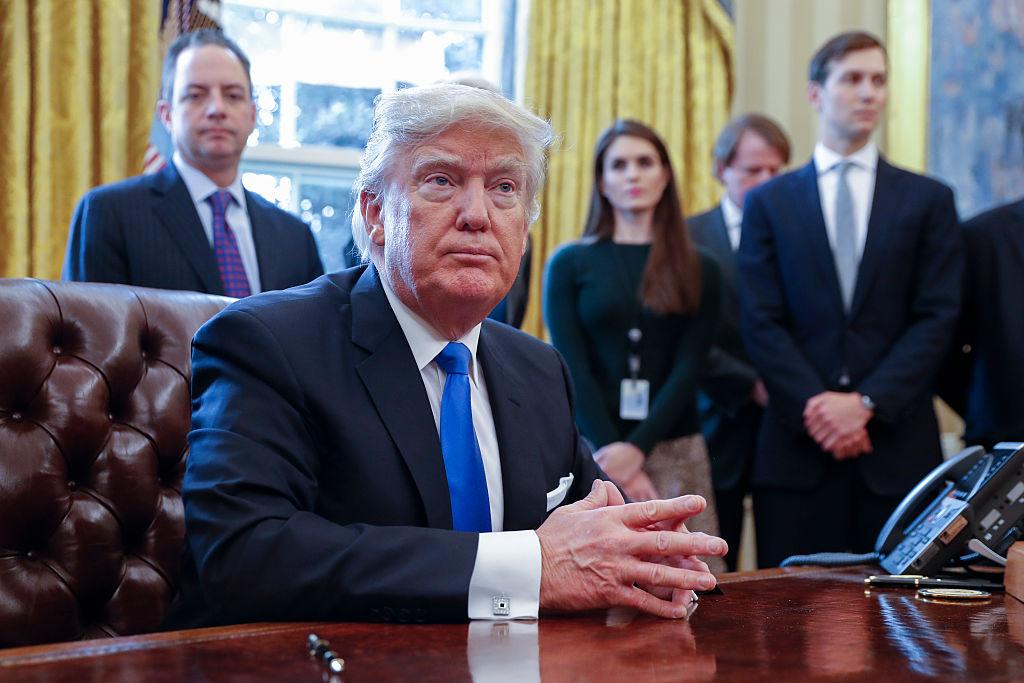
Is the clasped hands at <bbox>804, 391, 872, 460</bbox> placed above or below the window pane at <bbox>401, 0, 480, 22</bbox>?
below

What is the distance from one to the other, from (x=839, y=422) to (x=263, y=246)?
1.87 metres

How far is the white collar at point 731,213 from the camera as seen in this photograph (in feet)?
15.7

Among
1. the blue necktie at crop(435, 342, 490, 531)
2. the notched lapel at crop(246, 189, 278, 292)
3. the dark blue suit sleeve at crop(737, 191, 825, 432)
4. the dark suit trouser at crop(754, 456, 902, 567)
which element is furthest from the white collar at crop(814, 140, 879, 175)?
the blue necktie at crop(435, 342, 490, 531)

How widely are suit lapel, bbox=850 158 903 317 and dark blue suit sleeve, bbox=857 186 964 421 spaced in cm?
13

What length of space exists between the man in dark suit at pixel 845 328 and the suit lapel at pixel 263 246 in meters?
1.57

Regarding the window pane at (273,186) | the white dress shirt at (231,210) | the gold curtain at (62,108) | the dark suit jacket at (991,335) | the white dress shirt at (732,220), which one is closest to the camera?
the white dress shirt at (231,210)

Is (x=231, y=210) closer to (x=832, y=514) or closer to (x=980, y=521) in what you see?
(x=832, y=514)

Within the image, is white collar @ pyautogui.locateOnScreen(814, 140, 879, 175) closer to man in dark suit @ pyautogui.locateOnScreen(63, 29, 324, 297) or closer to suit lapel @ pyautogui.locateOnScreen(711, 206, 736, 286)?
suit lapel @ pyautogui.locateOnScreen(711, 206, 736, 286)

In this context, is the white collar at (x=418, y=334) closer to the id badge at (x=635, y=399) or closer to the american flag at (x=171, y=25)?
the id badge at (x=635, y=399)

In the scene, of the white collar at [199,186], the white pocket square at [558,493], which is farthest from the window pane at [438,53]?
the white pocket square at [558,493]

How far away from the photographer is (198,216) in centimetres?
355

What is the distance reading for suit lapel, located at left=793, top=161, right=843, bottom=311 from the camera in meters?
3.83

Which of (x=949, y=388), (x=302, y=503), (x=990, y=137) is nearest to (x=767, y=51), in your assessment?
(x=990, y=137)

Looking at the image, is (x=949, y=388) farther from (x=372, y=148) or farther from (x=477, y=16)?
(x=477, y=16)
